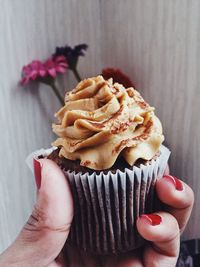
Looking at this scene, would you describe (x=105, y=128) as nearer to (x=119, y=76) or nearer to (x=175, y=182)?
(x=175, y=182)

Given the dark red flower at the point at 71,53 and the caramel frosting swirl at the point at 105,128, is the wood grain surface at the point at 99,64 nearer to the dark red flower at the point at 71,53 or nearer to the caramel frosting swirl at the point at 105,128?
the dark red flower at the point at 71,53

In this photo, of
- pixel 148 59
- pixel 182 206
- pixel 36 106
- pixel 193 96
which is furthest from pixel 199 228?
pixel 36 106

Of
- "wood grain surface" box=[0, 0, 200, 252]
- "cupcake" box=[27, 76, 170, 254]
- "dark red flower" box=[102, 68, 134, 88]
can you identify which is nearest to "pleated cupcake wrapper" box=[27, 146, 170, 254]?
"cupcake" box=[27, 76, 170, 254]

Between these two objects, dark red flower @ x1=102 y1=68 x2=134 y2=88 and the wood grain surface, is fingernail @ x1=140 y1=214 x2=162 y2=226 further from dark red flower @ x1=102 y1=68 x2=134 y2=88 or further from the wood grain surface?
dark red flower @ x1=102 y1=68 x2=134 y2=88

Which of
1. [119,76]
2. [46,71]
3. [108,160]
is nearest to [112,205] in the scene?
[108,160]

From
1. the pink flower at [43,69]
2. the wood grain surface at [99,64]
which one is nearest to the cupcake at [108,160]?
the wood grain surface at [99,64]

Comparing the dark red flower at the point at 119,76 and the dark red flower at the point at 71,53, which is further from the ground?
the dark red flower at the point at 71,53
